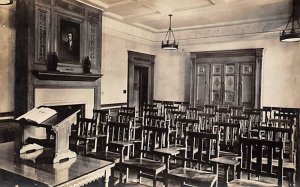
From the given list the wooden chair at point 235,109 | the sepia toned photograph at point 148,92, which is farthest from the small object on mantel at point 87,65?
the wooden chair at point 235,109

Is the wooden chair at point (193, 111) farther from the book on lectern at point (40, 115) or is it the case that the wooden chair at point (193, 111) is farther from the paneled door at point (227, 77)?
the book on lectern at point (40, 115)

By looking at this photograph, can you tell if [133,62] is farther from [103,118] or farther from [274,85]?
[274,85]

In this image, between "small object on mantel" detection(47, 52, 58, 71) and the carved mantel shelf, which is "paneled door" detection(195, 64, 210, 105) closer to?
the carved mantel shelf

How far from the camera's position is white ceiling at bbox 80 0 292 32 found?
6.11 metres

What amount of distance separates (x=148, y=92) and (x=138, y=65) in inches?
44.9

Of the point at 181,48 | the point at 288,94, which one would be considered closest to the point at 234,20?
the point at 181,48

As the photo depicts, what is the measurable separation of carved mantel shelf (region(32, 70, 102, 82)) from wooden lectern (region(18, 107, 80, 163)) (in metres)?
2.33

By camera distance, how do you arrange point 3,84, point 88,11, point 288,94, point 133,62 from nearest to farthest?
point 3,84
point 88,11
point 288,94
point 133,62

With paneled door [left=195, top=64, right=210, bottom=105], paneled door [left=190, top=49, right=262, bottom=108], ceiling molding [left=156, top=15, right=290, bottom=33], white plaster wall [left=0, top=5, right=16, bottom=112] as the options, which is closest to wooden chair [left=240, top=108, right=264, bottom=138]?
paneled door [left=190, top=49, right=262, bottom=108]

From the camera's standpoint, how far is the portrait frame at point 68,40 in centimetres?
550

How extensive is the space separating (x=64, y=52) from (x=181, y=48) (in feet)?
14.7

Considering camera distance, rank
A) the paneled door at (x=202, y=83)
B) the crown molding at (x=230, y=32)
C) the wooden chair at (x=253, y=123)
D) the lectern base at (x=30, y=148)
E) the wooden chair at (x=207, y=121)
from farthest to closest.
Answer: the paneled door at (x=202, y=83) → the crown molding at (x=230, y=32) → the wooden chair at (x=207, y=121) → the wooden chair at (x=253, y=123) → the lectern base at (x=30, y=148)

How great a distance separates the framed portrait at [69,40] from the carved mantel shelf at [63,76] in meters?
0.35

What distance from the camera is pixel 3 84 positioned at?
487 cm
